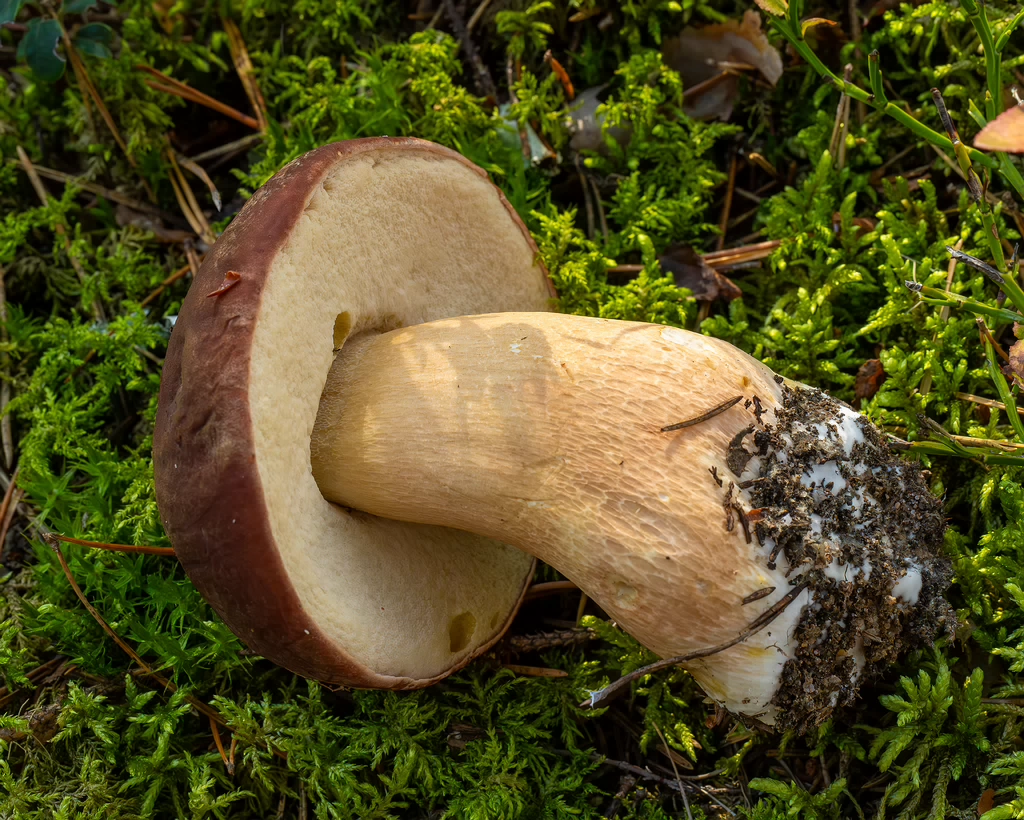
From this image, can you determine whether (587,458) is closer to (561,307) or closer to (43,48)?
(561,307)

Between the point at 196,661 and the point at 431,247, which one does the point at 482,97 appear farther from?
the point at 196,661

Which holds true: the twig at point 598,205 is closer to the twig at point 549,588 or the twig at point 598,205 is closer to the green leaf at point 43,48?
the twig at point 549,588

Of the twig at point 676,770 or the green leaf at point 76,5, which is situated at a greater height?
the green leaf at point 76,5

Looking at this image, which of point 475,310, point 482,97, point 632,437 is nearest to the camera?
point 632,437

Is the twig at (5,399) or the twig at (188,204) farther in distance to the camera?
the twig at (188,204)

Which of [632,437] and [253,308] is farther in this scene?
[632,437]

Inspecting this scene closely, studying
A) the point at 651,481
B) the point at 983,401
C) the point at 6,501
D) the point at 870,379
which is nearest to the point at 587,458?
the point at 651,481

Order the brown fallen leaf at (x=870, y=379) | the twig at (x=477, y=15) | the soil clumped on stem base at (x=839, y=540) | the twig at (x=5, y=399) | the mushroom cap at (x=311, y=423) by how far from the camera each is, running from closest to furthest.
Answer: the mushroom cap at (x=311, y=423)
the soil clumped on stem base at (x=839, y=540)
the brown fallen leaf at (x=870, y=379)
the twig at (x=5, y=399)
the twig at (x=477, y=15)

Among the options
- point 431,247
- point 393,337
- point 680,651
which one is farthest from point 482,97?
point 680,651

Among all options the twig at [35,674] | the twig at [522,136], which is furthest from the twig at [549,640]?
the twig at [522,136]
